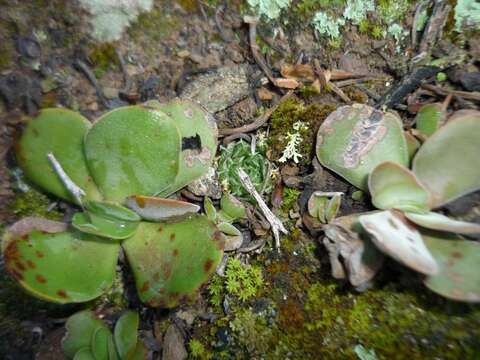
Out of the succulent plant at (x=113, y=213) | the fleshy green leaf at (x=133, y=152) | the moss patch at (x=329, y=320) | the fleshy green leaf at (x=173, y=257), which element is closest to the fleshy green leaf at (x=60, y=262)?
the succulent plant at (x=113, y=213)

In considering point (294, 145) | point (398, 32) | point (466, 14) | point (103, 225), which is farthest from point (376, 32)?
point (103, 225)

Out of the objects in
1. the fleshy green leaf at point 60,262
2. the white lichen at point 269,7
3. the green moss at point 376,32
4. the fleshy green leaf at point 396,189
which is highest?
the white lichen at point 269,7

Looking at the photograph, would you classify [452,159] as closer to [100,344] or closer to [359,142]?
[359,142]

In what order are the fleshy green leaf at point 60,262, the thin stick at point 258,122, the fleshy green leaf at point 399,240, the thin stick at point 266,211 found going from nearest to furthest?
the fleshy green leaf at point 399,240, the fleshy green leaf at point 60,262, the thin stick at point 266,211, the thin stick at point 258,122

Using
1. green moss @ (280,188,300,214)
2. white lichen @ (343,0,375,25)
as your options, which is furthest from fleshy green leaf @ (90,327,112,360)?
white lichen @ (343,0,375,25)

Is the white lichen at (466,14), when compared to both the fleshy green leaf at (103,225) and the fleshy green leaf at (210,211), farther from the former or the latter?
the fleshy green leaf at (103,225)

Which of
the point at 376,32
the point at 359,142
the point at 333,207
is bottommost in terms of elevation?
the point at 333,207
